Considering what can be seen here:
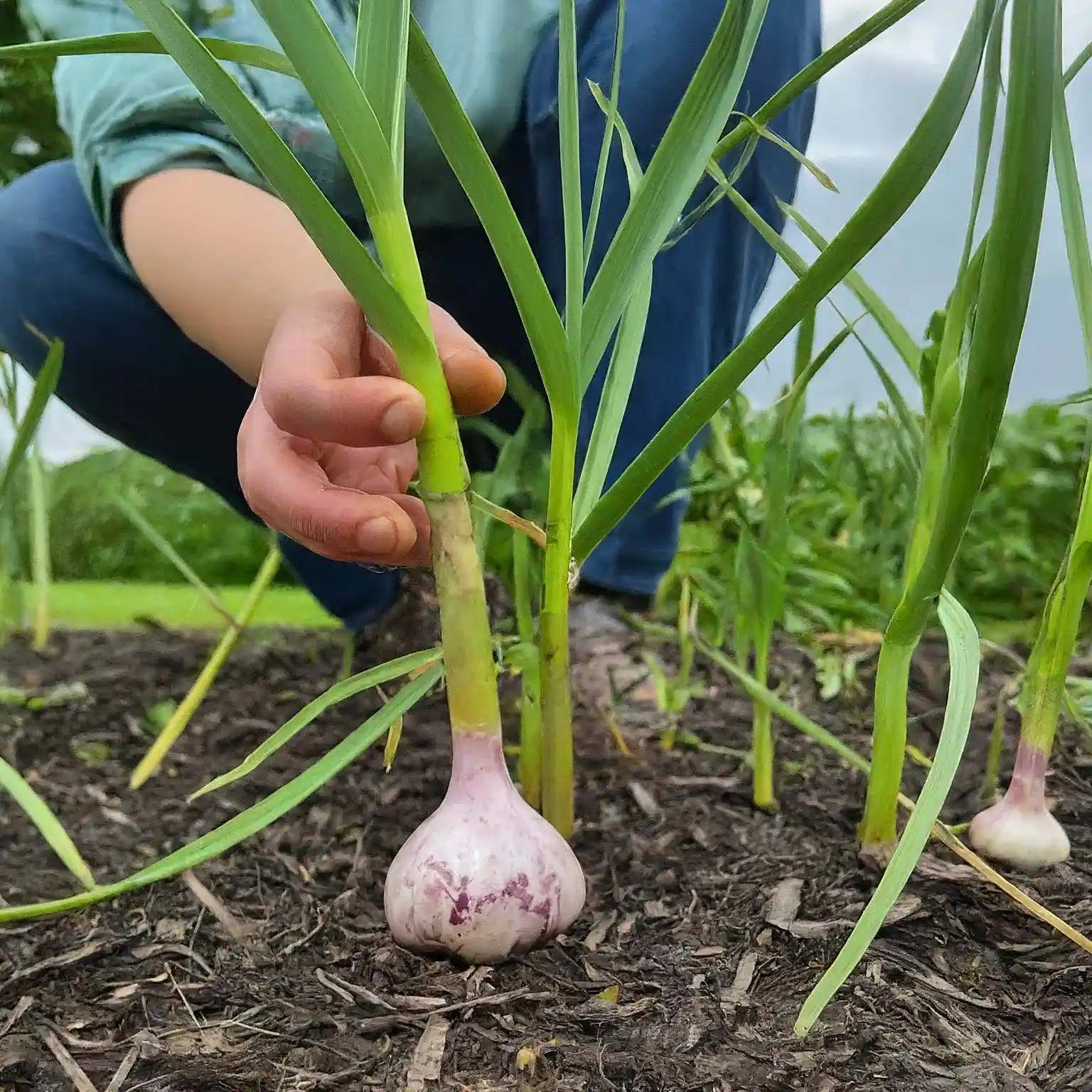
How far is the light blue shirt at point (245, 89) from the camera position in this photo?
67 cm

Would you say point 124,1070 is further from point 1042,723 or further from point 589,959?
point 1042,723

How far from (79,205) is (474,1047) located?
0.79m

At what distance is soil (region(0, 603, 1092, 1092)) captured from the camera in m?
0.34

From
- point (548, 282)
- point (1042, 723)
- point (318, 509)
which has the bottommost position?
point (1042, 723)

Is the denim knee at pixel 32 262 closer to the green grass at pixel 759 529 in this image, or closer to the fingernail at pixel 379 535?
the green grass at pixel 759 529

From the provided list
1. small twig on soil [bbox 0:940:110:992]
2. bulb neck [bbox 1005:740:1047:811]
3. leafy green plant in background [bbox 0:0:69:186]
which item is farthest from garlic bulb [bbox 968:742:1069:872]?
leafy green plant in background [bbox 0:0:69:186]

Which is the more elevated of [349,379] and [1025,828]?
[349,379]

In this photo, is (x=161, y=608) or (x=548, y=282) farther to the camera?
(x=161, y=608)

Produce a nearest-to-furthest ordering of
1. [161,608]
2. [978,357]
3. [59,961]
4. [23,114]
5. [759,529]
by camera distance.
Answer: [978,357], [59,961], [759,529], [23,114], [161,608]

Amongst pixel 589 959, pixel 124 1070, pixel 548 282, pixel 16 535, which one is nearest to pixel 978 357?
pixel 589 959

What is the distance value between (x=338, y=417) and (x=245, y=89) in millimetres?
468

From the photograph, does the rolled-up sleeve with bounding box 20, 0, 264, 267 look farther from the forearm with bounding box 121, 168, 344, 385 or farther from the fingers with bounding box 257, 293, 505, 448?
the fingers with bounding box 257, 293, 505, 448

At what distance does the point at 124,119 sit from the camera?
67cm

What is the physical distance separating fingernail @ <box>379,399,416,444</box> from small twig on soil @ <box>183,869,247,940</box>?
266 mm
